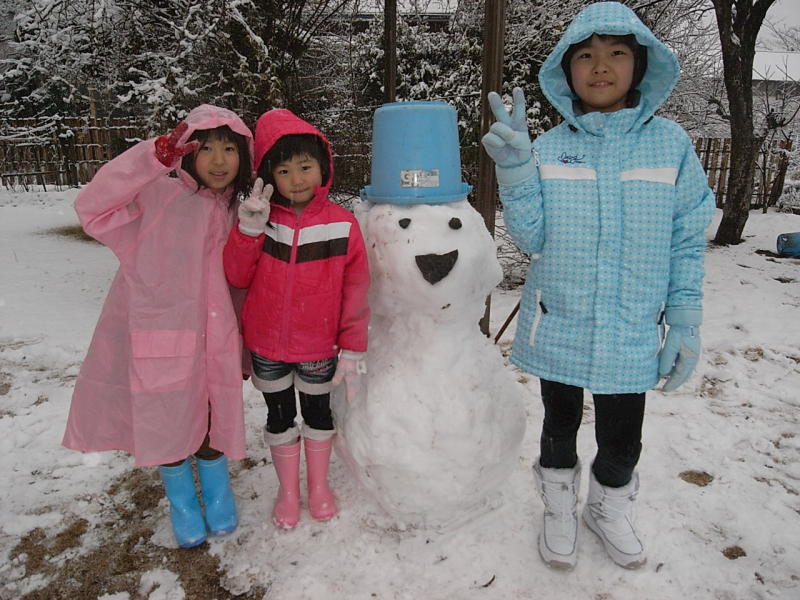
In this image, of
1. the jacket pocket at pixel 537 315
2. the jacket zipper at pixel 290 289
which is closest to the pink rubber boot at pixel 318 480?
the jacket zipper at pixel 290 289

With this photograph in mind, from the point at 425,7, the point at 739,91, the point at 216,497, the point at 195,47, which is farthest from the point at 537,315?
the point at 425,7

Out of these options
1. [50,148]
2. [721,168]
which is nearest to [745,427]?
[721,168]

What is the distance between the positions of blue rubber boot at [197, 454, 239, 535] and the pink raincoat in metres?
0.19

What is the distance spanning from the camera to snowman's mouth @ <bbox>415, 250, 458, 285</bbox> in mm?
2035

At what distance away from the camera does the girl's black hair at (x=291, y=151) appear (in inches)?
80.2

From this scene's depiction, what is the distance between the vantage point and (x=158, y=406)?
81.6 inches

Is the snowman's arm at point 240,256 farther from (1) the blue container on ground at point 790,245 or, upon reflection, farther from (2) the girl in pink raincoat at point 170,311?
(1) the blue container on ground at point 790,245

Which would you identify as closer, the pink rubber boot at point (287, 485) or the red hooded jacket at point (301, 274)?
the red hooded jacket at point (301, 274)

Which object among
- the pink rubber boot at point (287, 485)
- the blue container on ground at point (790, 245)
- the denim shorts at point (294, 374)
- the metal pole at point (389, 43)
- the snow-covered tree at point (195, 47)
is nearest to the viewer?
the denim shorts at point (294, 374)

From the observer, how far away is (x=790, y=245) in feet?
23.8

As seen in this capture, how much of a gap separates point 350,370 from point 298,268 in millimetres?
418

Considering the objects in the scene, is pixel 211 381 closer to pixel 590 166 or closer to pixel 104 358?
pixel 104 358

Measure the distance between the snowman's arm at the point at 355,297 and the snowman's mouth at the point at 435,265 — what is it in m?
0.21

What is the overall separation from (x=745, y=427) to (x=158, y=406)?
289 centimetres
